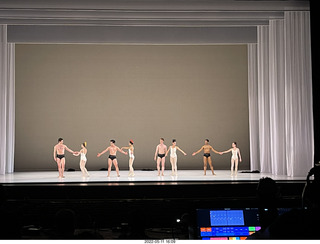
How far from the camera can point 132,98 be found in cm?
1873

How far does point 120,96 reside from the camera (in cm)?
1870

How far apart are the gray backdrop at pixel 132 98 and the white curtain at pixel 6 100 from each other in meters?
2.20

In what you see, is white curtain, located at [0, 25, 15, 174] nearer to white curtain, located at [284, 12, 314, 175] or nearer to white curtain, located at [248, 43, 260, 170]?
white curtain, located at [284, 12, 314, 175]

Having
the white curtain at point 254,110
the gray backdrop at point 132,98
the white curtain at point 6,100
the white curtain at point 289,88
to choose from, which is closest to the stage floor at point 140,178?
the white curtain at point 289,88

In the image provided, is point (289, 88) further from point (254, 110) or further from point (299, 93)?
point (254, 110)

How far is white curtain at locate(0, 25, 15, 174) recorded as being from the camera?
44.1 feet

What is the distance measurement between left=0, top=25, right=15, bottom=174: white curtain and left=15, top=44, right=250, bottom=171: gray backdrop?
86.6 inches

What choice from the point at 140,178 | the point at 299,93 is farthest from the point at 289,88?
the point at 140,178

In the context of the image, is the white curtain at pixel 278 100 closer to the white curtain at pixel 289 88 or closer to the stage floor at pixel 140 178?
the white curtain at pixel 289 88

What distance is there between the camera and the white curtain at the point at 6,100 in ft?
44.1

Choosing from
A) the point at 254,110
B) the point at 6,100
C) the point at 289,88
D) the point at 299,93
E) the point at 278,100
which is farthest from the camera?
the point at 254,110

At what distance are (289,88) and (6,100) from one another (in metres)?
10.4

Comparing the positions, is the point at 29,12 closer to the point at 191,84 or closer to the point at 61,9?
the point at 61,9

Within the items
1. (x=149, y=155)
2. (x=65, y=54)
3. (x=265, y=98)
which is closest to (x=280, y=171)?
(x=265, y=98)
